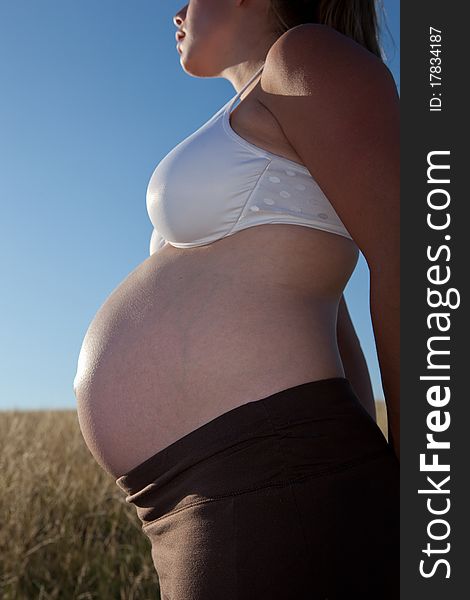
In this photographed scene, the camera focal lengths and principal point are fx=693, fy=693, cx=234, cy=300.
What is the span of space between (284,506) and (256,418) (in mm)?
153

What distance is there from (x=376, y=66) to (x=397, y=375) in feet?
1.86

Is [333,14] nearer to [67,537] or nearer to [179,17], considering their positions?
[179,17]

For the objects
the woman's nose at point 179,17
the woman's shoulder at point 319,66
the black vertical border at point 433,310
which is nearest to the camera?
the black vertical border at point 433,310

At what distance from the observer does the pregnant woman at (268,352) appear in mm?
1170

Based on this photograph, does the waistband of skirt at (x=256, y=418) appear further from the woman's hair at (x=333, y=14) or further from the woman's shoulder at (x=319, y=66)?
the woman's hair at (x=333, y=14)

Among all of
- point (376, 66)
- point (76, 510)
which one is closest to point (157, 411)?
point (376, 66)

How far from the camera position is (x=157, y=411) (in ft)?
4.30

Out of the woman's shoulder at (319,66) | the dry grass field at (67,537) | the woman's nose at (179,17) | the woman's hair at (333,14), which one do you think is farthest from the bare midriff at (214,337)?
the dry grass field at (67,537)

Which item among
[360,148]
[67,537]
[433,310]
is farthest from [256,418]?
[67,537]

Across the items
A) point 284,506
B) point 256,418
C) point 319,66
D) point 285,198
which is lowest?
point 284,506

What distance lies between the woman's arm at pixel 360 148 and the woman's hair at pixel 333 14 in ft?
1.53

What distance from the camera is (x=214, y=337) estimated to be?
127 centimetres

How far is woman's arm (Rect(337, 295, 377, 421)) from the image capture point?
170 centimetres

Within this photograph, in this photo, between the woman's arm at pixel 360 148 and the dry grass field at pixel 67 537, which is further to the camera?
the dry grass field at pixel 67 537
